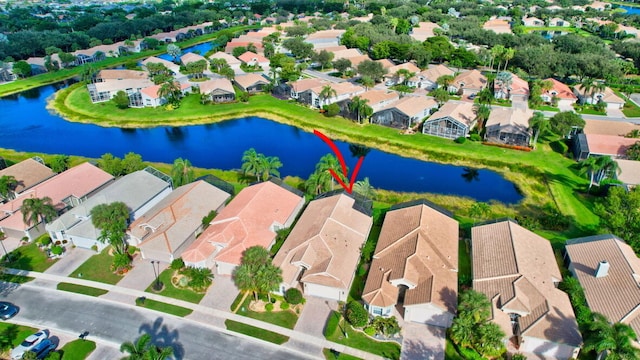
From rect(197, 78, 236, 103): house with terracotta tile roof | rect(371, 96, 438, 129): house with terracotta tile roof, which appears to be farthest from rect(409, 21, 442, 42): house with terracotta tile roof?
rect(197, 78, 236, 103): house with terracotta tile roof

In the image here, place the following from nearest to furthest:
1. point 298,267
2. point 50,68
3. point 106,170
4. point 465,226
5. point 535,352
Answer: point 535,352
point 298,267
point 465,226
point 106,170
point 50,68

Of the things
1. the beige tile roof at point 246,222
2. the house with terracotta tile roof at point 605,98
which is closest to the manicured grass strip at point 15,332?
the beige tile roof at point 246,222

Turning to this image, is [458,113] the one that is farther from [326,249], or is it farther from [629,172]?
[326,249]

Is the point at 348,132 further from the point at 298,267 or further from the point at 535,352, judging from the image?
the point at 535,352

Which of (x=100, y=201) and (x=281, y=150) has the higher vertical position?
(x=100, y=201)

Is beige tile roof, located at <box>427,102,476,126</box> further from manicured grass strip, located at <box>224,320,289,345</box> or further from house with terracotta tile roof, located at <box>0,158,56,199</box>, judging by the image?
house with terracotta tile roof, located at <box>0,158,56,199</box>

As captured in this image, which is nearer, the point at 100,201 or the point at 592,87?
the point at 100,201

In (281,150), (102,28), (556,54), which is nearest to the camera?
(281,150)

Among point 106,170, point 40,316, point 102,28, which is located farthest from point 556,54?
point 102,28
